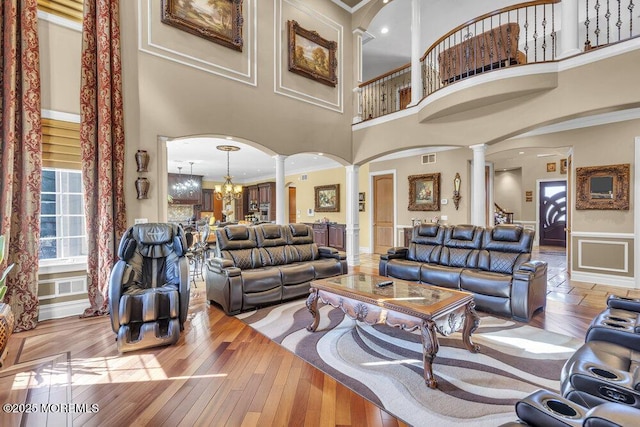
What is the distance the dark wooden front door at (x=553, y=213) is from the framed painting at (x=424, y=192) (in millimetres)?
5248

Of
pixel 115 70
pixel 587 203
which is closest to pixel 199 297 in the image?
pixel 115 70

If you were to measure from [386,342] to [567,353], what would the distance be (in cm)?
157

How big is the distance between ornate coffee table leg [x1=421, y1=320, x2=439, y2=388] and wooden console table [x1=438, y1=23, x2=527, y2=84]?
4.32m

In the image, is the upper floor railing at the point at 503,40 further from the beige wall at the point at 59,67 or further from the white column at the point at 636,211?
the beige wall at the point at 59,67

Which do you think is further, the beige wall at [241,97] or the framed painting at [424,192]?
the framed painting at [424,192]

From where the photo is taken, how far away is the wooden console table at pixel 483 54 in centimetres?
456

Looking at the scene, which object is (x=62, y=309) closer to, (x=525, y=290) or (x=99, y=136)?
(x=99, y=136)

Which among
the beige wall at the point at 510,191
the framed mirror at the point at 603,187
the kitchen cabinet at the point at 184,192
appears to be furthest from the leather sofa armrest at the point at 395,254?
the kitchen cabinet at the point at 184,192

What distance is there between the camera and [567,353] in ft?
8.83

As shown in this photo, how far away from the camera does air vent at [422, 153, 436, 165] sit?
7590 millimetres

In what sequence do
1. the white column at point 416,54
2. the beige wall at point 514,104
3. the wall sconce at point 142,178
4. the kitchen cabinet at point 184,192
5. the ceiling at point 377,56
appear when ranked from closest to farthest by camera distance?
the beige wall at point 514,104 → the wall sconce at point 142,178 → the white column at point 416,54 → the ceiling at point 377,56 → the kitchen cabinet at point 184,192

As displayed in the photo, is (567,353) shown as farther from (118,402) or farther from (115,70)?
(115,70)

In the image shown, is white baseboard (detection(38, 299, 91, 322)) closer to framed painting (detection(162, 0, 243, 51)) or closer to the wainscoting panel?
framed painting (detection(162, 0, 243, 51))

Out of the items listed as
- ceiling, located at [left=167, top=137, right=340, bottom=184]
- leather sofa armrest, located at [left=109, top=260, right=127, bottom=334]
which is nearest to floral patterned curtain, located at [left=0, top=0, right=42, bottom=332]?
leather sofa armrest, located at [left=109, top=260, right=127, bottom=334]
